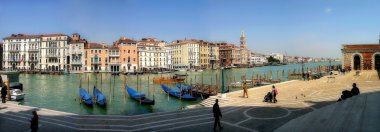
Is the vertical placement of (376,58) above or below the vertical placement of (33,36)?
below

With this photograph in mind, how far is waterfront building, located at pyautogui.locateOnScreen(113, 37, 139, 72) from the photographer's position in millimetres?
76000

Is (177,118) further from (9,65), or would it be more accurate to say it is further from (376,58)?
(9,65)

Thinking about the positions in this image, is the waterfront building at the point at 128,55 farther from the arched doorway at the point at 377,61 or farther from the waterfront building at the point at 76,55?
the arched doorway at the point at 377,61

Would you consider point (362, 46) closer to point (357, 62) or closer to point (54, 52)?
point (357, 62)

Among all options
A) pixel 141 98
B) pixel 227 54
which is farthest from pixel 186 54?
pixel 141 98

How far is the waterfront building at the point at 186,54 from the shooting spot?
3703 inches

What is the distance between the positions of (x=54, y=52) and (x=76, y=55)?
310 inches

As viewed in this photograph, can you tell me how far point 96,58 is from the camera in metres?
74.2

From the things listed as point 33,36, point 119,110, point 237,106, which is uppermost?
point 33,36

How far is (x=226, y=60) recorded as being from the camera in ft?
386

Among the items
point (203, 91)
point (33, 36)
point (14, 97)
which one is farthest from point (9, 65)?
point (203, 91)

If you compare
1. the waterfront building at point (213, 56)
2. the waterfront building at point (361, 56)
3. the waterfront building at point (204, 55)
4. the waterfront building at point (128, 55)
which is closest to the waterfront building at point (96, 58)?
the waterfront building at point (128, 55)

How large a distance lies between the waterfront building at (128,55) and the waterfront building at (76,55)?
9241mm

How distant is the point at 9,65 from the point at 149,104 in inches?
3014
